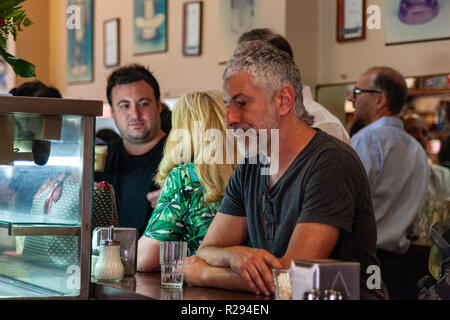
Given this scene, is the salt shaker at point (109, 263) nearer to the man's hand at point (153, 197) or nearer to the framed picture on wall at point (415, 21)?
the man's hand at point (153, 197)

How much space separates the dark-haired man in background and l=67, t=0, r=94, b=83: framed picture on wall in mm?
3329

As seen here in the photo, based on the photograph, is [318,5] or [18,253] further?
[318,5]

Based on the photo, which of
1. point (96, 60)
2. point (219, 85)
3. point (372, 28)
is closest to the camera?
point (372, 28)

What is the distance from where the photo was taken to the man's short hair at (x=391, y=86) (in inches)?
156

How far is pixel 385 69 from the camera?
399cm

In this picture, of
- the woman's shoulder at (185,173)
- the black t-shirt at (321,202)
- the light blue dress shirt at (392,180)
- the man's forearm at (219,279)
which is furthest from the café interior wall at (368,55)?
the man's forearm at (219,279)

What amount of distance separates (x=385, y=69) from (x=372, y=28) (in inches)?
29.6

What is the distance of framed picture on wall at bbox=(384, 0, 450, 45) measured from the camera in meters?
4.22

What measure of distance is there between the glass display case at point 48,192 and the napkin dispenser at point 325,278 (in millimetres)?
650

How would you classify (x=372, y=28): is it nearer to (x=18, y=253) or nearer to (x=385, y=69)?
(x=385, y=69)

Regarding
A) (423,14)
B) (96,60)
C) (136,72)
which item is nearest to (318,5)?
(423,14)

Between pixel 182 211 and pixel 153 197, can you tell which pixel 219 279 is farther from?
pixel 153 197
